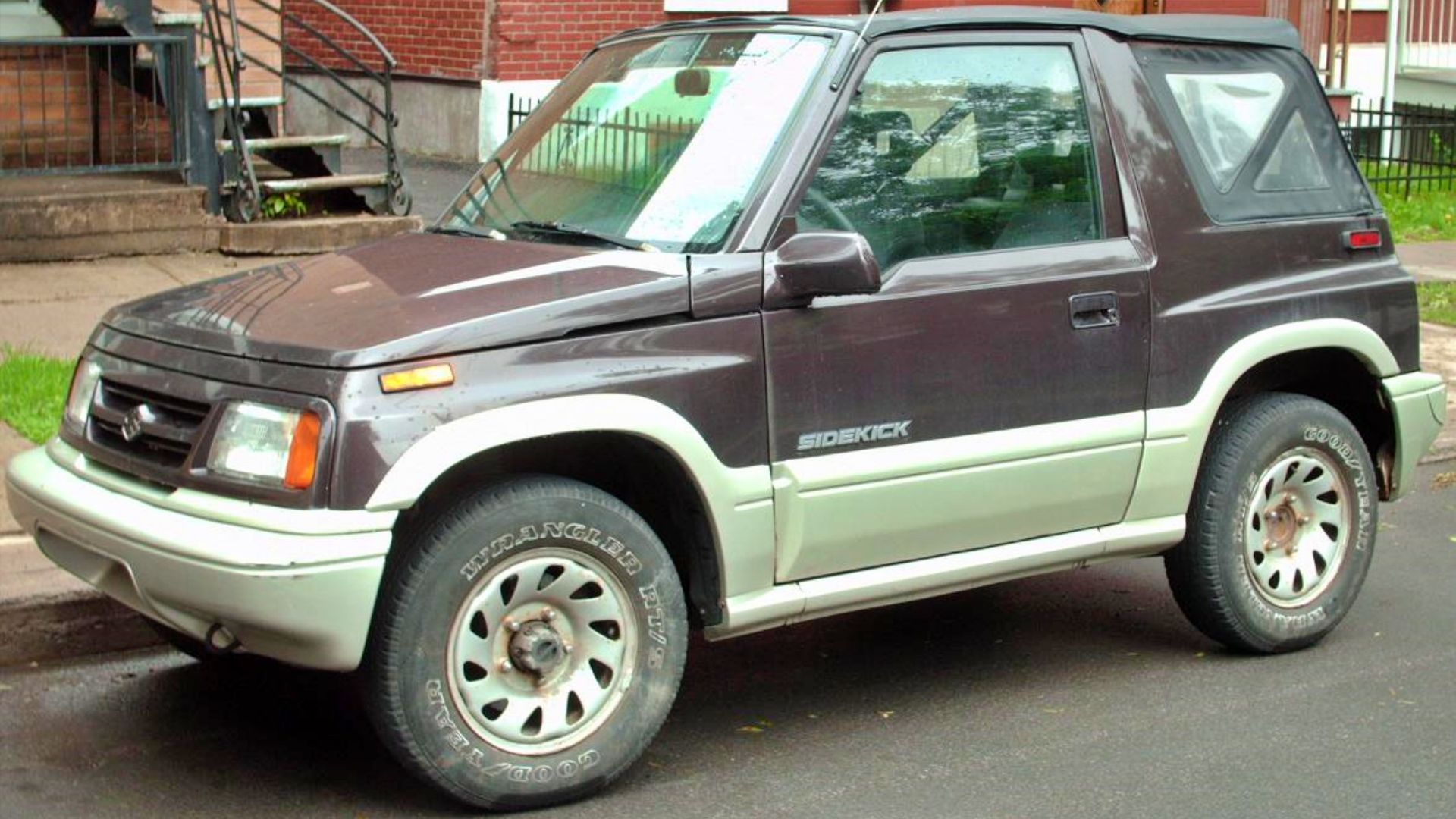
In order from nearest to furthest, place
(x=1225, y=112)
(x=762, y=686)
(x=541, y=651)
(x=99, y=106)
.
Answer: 1. (x=541, y=651)
2. (x=762, y=686)
3. (x=1225, y=112)
4. (x=99, y=106)

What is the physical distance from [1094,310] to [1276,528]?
3.64 ft

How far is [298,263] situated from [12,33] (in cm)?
773

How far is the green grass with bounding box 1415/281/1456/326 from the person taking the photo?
1168cm

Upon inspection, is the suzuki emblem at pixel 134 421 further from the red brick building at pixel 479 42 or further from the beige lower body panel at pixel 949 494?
the red brick building at pixel 479 42

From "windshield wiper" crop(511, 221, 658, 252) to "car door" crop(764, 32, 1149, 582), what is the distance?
0.43m

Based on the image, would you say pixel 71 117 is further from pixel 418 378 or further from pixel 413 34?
pixel 418 378

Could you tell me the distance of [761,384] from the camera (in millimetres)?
4770

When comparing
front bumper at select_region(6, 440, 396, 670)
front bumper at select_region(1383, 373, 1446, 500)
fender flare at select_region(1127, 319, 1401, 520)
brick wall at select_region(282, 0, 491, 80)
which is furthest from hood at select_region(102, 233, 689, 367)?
brick wall at select_region(282, 0, 491, 80)

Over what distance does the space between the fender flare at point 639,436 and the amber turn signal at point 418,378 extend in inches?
4.0

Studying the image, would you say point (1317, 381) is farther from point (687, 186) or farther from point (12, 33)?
point (12, 33)

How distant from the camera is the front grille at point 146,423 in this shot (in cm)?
447

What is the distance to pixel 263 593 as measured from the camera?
4145mm

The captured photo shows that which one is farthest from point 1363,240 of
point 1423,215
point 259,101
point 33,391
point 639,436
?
point 1423,215

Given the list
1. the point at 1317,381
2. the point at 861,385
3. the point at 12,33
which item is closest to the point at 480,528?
the point at 861,385
